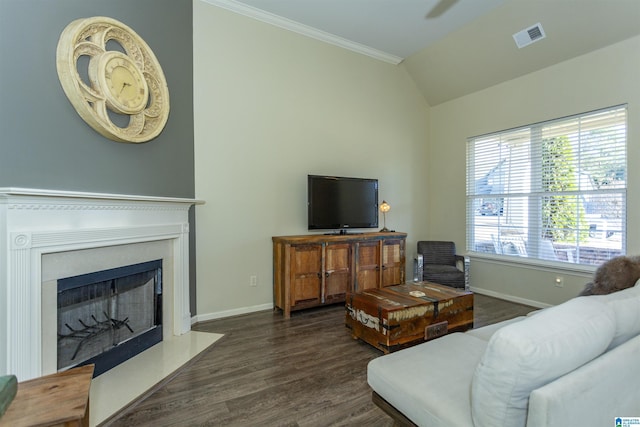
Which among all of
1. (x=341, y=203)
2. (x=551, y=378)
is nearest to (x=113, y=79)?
(x=341, y=203)

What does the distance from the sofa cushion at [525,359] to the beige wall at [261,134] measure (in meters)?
2.87

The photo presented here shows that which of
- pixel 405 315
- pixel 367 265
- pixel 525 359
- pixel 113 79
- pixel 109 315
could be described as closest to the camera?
pixel 525 359

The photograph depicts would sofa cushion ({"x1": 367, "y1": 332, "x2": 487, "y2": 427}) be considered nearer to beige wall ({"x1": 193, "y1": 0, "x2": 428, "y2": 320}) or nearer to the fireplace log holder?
the fireplace log holder

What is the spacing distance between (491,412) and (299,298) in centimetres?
263

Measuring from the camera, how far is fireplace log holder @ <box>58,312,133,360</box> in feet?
6.91

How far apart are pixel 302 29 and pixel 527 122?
3.18m

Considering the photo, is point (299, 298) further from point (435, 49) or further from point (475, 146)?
point (435, 49)

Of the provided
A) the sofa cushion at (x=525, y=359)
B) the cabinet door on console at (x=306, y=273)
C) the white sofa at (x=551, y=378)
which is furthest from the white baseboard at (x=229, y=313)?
the sofa cushion at (x=525, y=359)

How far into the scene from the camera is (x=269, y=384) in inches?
83.3

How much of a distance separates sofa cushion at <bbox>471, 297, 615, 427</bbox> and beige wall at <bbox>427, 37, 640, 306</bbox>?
3.11m

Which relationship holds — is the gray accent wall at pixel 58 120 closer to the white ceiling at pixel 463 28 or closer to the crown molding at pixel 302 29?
the crown molding at pixel 302 29

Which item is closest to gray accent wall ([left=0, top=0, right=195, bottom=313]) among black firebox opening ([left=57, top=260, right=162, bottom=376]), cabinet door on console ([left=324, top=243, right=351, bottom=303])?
black firebox opening ([left=57, top=260, right=162, bottom=376])

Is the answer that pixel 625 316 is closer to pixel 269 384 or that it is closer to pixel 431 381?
pixel 431 381

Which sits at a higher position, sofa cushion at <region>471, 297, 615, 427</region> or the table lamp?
the table lamp
